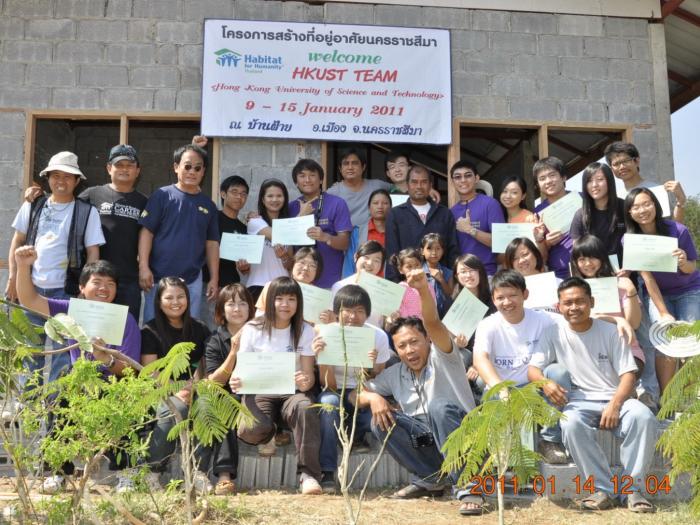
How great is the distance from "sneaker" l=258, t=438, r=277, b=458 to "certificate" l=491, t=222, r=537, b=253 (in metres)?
2.40

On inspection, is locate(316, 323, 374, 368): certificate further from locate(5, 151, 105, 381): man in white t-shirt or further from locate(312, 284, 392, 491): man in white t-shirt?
locate(5, 151, 105, 381): man in white t-shirt

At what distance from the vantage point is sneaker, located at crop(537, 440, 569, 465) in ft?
14.5

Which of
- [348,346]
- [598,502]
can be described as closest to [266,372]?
[348,346]

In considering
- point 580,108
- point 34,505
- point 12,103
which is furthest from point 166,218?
point 580,108

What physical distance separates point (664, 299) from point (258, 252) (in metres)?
3.03

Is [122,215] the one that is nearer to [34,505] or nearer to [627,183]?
[34,505]

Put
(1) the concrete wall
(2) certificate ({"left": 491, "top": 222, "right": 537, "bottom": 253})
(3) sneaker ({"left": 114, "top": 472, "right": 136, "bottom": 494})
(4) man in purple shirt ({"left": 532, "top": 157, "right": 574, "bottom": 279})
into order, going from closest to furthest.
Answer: (3) sneaker ({"left": 114, "top": 472, "right": 136, "bottom": 494})
(4) man in purple shirt ({"left": 532, "top": 157, "right": 574, "bottom": 279})
(2) certificate ({"left": 491, "top": 222, "right": 537, "bottom": 253})
(1) the concrete wall

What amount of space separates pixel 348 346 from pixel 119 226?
2.31 meters

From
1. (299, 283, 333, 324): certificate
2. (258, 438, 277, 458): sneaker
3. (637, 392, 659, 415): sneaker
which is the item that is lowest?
(258, 438, 277, 458): sneaker

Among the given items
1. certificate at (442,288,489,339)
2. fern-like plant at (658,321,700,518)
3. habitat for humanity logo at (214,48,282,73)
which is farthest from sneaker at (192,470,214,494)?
habitat for humanity logo at (214,48,282,73)

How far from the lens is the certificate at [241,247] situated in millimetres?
6027

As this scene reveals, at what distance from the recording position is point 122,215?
5.77m

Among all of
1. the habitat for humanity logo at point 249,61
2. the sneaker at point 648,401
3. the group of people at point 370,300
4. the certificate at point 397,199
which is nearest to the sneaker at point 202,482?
the group of people at point 370,300
